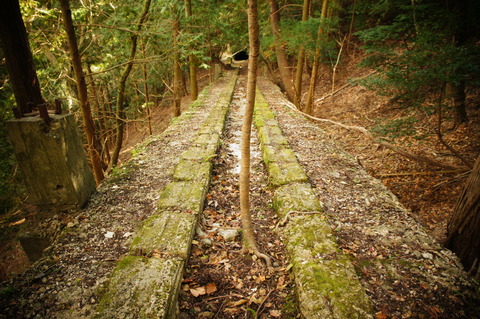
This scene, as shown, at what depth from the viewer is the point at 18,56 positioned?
2432 millimetres

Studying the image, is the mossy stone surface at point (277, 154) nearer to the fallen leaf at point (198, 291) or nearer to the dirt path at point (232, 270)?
the dirt path at point (232, 270)

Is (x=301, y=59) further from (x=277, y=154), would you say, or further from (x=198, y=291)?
(x=198, y=291)

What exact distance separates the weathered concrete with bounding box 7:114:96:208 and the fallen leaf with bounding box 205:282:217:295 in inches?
69.8

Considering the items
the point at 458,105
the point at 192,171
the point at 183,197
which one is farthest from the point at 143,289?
the point at 458,105

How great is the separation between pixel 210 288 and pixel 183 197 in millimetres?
1133

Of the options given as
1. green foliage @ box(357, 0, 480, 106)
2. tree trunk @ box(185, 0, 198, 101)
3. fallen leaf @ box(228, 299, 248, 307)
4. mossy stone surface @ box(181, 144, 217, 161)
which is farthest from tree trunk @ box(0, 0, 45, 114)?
tree trunk @ box(185, 0, 198, 101)

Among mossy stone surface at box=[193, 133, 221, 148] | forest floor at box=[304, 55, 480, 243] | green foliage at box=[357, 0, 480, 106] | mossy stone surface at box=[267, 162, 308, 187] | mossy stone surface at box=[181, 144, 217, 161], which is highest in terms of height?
green foliage at box=[357, 0, 480, 106]

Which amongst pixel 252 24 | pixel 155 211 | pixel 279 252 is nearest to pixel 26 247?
pixel 155 211

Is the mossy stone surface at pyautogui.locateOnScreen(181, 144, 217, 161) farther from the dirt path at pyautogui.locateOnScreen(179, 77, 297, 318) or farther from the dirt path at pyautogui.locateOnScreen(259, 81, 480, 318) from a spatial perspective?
the dirt path at pyautogui.locateOnScreen(259, 81, 480, 318)

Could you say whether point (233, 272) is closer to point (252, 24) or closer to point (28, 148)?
point (252, 24)

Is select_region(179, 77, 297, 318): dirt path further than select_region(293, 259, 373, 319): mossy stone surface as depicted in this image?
Yes

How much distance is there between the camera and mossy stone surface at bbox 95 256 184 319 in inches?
60.6

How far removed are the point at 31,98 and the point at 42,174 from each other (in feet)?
→ 2.85

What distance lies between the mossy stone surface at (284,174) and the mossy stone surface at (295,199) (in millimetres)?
106
